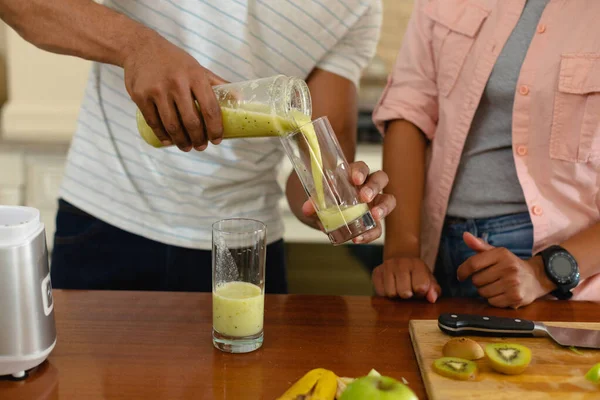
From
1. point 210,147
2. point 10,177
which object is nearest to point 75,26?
point 210,147

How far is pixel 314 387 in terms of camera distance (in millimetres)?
846

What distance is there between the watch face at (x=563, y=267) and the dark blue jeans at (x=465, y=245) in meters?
0.11

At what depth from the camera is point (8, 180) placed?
7.63ft

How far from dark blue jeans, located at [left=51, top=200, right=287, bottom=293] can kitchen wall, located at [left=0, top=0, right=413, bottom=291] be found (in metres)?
0.96

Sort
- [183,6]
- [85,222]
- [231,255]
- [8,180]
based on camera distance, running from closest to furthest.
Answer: [231,255] → [183,6] → [85,222] → [8,180]

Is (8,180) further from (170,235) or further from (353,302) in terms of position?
(353,302)

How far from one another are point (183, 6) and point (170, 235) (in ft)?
1.36

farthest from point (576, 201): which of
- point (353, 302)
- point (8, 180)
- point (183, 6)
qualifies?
point (8, 180)

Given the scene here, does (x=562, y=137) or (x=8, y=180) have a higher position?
(x=562, y=137)

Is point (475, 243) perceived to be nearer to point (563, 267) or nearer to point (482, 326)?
point (563, 267)

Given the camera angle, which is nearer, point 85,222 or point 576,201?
point 576,201

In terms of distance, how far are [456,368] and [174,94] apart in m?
0.49

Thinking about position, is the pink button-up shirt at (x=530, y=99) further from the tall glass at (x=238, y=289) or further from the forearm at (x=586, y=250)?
the tall glass at (x=238, y=289)

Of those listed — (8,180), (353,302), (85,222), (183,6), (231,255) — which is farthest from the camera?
(8,180)
